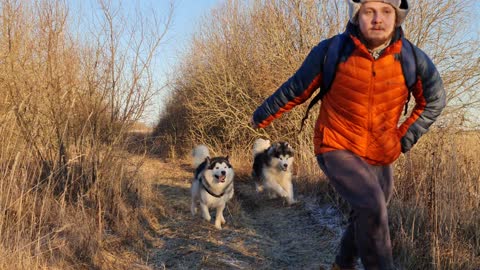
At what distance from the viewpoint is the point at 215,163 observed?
6.61 metres

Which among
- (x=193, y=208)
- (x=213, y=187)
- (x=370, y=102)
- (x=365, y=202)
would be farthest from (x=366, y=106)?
(x=193, y=208)

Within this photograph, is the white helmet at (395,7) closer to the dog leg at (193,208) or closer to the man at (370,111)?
the man at (370,111)

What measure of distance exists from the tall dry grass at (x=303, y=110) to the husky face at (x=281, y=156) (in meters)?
0.32

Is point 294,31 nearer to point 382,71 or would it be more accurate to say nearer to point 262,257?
point 262,257

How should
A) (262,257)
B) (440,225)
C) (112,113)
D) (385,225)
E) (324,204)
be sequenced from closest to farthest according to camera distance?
(385,225), (440,225), (262,257), (112,113), (324,204)

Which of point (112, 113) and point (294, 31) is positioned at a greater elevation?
point (294, 31)

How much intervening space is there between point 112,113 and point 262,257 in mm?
2646

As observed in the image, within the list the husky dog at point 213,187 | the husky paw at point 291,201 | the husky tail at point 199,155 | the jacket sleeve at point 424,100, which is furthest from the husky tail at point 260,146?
the jacket sleeve at point 424,100

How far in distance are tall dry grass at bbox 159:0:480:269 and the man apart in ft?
3.82

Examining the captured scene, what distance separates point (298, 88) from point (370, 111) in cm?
53

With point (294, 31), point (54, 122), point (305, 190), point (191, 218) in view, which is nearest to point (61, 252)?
point (54, 122)

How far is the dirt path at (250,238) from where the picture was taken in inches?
170

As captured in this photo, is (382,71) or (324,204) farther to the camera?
(324,204)

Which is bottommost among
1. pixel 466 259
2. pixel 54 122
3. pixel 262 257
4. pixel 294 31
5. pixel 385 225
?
pixel 262 257
